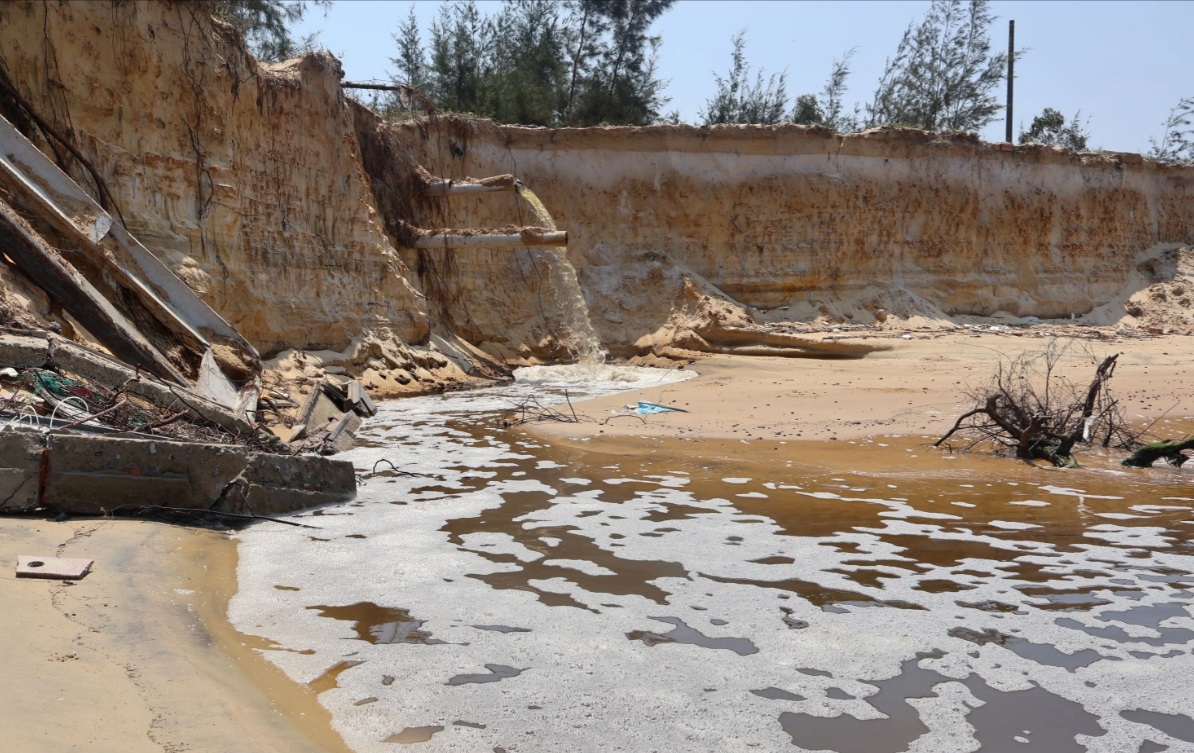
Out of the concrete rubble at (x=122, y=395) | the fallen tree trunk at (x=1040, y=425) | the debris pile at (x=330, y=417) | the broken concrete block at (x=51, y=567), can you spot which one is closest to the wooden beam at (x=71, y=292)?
the concrete rubble at (x=122, y=395)

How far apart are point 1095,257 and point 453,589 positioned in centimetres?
2022

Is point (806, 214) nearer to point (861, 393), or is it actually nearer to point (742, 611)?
point (861, 393)

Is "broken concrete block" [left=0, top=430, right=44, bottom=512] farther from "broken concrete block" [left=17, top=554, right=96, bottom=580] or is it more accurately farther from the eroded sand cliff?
the eroded sand cliff

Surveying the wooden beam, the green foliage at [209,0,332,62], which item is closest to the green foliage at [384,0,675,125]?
the green foliage at [209,0,332,62]

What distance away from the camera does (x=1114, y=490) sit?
6.70 meters

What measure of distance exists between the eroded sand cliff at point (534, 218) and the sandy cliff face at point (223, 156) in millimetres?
26

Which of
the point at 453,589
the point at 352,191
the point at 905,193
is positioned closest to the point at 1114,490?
the point at 453,589

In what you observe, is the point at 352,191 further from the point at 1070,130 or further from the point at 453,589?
the point at 1070,130

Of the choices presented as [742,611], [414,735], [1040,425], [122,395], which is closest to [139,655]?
[414,735]

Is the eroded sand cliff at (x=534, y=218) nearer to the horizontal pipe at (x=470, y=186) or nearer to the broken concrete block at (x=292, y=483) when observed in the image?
the horizontal pipe at (x=470, y=186)

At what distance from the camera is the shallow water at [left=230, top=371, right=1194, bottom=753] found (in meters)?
3.18

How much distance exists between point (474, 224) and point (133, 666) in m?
13.8

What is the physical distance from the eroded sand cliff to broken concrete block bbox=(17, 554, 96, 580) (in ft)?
12.0

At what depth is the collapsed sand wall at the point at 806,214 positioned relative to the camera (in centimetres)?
1788
